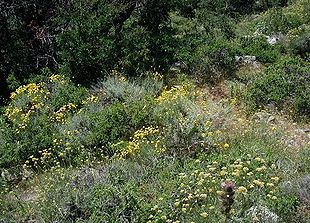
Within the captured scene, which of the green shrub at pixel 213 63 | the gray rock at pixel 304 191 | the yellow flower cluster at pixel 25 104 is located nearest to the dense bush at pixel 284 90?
the green shrub at pixel 213 63

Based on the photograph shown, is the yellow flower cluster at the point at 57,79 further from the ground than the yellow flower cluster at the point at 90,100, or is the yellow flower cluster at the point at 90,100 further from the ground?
the yellow flower cluster at the point at 57,79

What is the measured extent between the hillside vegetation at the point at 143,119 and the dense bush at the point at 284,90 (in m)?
0.02

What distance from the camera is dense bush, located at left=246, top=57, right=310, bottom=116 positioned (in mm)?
7467

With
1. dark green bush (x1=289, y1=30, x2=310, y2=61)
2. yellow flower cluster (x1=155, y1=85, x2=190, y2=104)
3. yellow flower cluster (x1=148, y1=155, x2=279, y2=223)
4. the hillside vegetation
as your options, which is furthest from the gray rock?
dark green bush (x1=289, y1=30, x2=310, y2=61)

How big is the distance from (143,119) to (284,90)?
2.46 meters

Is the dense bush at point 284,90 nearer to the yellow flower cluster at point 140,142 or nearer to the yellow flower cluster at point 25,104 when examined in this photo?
the yellow flower cluster at point 140,142

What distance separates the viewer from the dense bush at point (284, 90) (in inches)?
294

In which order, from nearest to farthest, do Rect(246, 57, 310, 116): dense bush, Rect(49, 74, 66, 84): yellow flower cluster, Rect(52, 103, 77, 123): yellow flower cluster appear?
Rect(52, 103, 77, 123): yellow flower cluster, Rect(246, 57, 310, 116): dense bush, Rect(49, 74, 66, 84): yellow flower cluster

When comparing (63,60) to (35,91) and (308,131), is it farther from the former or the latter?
(308,131)

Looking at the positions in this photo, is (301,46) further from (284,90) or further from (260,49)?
(284,90)

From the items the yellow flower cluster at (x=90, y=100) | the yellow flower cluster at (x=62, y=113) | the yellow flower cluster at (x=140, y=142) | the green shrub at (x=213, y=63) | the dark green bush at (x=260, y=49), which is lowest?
the dark green bush at (x=260, y=49)

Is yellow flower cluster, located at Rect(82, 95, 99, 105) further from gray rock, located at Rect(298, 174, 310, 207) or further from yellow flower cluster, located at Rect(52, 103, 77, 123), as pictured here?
gray rock, located at Rect(298, 174, 310, 207)

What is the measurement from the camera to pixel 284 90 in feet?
25.3

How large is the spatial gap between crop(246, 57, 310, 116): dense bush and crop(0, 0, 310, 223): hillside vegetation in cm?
2
